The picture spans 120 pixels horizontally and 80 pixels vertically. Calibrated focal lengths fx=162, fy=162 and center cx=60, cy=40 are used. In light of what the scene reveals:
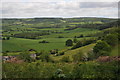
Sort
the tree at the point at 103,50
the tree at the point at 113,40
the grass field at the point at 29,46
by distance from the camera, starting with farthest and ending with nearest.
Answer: the grass field at the point at 29,46 → the tree at the point at 113,40 → the tree at the point at 103,50

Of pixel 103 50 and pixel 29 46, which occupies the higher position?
pixel 103 50

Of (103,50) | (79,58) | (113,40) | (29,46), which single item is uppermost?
(113,40)

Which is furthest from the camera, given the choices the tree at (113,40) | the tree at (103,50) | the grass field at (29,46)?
the grass field at (29,46)

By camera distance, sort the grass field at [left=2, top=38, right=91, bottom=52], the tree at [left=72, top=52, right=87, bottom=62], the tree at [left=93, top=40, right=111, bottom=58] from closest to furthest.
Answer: the tree at [left=72, top=52, right=87, bottom=62] → the tree at [left=93, top=40, right=111, bottom=58] → the grass field at [left=2, top=38, right=91, bottom=52]

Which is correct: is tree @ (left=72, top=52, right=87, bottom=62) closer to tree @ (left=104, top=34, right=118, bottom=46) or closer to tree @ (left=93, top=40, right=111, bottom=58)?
tree @ (left=93, top=40, right=111, bottom=58)

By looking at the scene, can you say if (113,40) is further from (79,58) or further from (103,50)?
(79,58)

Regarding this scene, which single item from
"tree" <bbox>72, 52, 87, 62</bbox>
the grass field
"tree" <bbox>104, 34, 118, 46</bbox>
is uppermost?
"tree" <bbox>104, 34, 118, 46</bbox>

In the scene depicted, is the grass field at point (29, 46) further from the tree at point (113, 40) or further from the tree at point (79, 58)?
the tree at point (79, 58)

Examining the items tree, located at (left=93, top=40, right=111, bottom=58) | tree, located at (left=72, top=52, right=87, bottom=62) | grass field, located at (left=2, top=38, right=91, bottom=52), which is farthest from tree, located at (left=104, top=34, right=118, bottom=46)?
grass field, located at (left=2, top=38, right=91, bottom=52)

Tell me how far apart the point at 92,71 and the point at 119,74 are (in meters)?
1.11

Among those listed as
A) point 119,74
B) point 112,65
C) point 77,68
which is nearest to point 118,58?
point 112,65

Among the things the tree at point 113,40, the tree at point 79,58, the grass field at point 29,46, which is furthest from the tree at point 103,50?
the grass field at point 29,46

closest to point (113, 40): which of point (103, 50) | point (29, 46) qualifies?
point (103, 50)

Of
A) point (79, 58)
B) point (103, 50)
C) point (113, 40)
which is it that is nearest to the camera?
point (79, 58)
